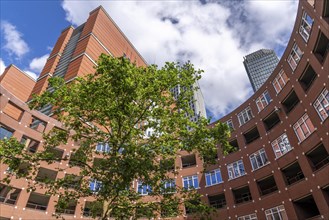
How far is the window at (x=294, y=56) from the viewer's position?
26.9 meters

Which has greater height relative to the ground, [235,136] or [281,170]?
[235,136]

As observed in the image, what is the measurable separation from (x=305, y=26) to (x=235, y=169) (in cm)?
1969

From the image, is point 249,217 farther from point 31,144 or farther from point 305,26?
point 31,144

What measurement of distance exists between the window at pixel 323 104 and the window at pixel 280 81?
6.02 m

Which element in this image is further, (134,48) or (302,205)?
(134,48)

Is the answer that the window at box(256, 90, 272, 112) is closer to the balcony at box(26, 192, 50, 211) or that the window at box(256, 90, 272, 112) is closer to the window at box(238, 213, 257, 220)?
→ the window at box(238, 213, 257, 220)

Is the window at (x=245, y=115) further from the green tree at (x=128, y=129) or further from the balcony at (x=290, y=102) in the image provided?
the green tree at (x=128, y=129)

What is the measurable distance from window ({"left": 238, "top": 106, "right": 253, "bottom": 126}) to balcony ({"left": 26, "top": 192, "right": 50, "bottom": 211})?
97.5 feet

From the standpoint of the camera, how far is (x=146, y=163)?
13969mm

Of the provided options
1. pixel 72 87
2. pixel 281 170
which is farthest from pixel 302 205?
pixel 72 87

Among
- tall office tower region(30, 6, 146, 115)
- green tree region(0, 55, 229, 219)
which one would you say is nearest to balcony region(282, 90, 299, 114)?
green tree region(0, 55, 229, 219)

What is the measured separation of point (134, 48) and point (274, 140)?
231 feet

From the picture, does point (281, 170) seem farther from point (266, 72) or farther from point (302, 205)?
point (266, 72)

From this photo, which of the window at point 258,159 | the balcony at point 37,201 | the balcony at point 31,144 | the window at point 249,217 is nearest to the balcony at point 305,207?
the window at point 249,217
